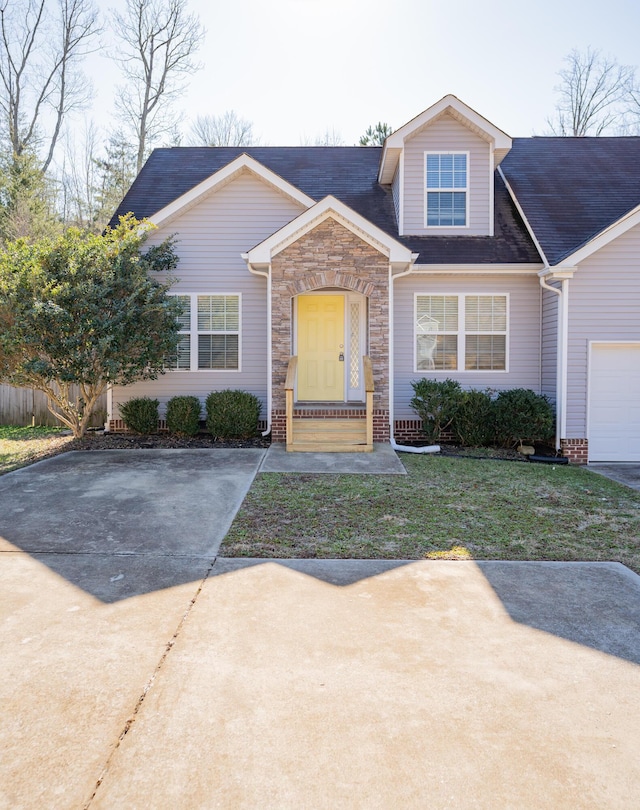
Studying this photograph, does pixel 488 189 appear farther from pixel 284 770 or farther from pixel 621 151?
pixel 284 770

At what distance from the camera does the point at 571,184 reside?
1291cm

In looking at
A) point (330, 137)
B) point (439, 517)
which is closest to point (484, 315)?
point (439, 517)

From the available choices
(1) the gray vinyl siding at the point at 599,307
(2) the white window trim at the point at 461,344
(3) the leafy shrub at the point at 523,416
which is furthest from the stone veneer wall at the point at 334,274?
(1) the gray vinyl siding at the point at 599,307

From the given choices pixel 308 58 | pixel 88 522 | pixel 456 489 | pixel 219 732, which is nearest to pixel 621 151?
pixel 308 58

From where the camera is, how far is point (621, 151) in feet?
46.6

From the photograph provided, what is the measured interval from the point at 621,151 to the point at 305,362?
970 cm

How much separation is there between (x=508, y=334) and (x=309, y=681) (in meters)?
9.76

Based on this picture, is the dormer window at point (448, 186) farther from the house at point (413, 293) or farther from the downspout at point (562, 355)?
the downspout at point (562, 355)

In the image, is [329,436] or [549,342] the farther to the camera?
[549,342]

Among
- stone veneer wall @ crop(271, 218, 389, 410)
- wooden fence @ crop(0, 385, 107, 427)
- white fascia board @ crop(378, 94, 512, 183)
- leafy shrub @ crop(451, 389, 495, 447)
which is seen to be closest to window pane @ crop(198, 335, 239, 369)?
stone veneer wall @ crop(271, 218, 389, 410)

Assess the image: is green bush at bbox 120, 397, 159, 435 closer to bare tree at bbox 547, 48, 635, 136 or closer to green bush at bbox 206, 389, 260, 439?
green bush at bbox 206, 389, 260, 439

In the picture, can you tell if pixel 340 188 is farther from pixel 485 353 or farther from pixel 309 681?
pixel 309 681

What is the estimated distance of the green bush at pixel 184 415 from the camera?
11.4m

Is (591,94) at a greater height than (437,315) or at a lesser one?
greater
